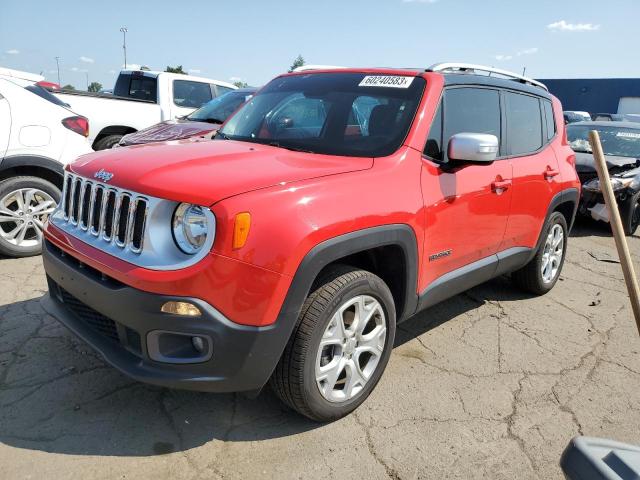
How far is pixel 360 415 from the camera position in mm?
2754

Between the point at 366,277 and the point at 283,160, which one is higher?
the point at 283,160

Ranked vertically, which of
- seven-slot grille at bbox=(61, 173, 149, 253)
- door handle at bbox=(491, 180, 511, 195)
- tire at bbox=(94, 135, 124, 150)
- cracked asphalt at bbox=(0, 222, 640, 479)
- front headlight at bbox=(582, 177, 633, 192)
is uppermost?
door handle at bbox=(491, 180, 511, 195)

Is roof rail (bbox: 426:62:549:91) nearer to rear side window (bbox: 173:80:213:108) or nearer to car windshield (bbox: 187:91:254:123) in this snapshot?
car windshield (bbox: 187:91:254:123)

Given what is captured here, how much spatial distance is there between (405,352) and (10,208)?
3.85 meters

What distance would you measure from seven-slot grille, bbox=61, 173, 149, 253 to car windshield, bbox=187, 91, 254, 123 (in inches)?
162

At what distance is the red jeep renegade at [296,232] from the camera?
2123 millimetres

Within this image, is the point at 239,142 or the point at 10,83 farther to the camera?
the point at 10,83

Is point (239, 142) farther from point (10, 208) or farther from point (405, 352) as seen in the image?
point (10, 208)

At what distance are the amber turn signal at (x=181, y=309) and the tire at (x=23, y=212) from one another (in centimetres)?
312

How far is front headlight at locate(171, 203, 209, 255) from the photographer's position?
7.00 ft

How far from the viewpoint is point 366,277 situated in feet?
8.47

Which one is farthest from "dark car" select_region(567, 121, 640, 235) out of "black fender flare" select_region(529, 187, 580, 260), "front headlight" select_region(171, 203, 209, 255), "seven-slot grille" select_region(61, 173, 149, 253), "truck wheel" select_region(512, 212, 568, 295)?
"seven-slot grille" select_region(61, 173, 149, 253)

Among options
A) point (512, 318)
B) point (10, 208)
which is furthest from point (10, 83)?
point (512, 318)

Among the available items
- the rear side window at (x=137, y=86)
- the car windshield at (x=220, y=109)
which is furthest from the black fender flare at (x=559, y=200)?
the rear side window at (x=137, y=86)
